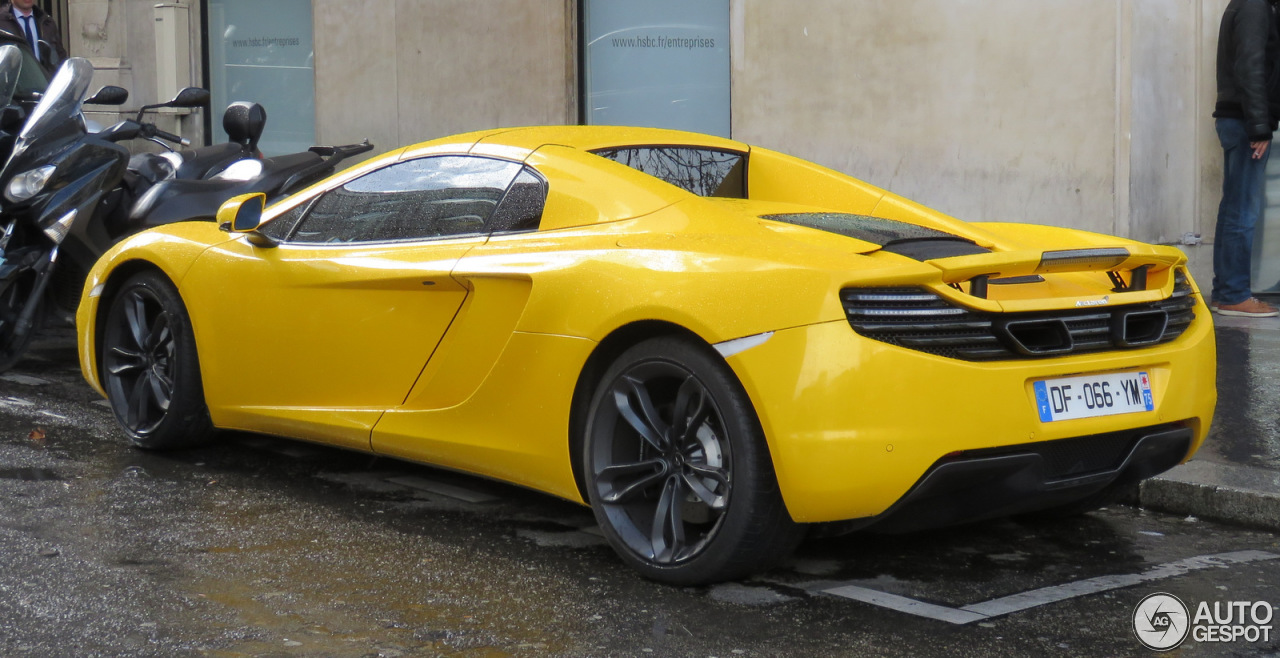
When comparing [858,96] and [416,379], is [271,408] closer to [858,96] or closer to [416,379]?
[416,379]

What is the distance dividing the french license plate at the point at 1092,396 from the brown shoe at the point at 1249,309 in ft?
19.9

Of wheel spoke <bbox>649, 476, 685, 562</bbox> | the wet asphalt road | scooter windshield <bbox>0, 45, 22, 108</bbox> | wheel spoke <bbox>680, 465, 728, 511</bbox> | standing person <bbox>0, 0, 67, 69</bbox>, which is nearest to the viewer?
the wet asphalt road

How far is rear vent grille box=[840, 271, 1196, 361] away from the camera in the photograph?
3705 millimetres

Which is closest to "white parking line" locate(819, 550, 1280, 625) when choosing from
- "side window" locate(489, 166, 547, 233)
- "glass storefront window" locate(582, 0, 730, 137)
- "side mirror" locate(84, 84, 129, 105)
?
"side window" locate(489, 166, 547, 233)

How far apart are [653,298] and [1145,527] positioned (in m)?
2.00

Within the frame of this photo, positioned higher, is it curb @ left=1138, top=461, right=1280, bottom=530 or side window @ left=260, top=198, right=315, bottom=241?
side window @ left=260, top=198, right=315, bottom=241

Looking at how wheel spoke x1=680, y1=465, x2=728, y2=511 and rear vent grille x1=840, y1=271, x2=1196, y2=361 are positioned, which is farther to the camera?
wheel spoke x1=680, y1=465, x2=728, y2=511

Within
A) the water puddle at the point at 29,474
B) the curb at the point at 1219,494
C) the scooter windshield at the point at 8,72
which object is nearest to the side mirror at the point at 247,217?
the water puddle at the point at 29,474

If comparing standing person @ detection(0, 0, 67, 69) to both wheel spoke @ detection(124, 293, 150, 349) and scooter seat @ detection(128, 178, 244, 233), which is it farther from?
wheel spoke @ detection(124, 293, 150, 349)

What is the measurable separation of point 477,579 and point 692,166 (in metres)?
1.67

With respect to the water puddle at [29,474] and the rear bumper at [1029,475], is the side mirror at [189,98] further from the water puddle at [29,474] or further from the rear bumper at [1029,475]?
the rear bumper at [1029,475]

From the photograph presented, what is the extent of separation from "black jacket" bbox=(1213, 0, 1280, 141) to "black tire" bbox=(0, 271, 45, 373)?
731cm

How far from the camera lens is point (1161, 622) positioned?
12.3ft

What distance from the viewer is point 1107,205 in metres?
9.97
